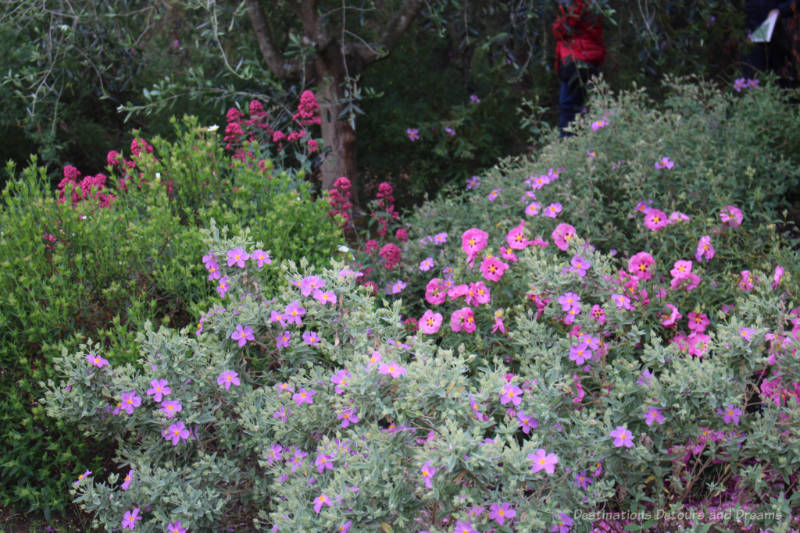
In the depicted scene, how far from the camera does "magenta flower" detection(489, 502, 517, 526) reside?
5.68 feet

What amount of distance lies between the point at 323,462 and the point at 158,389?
Answer: 610 mm

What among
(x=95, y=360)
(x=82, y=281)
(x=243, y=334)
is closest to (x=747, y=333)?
(x=243, y=334)

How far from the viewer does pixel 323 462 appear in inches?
77.2

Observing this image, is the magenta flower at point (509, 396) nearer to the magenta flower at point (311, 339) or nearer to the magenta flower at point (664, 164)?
the magenta flower at point (311, 339)

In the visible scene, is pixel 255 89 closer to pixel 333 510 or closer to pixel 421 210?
pixel 421 210

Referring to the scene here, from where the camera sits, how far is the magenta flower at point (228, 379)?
7.41ft

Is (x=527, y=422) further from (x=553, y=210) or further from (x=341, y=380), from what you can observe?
(x=553, y=210)

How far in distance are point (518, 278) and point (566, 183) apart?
0.71 m

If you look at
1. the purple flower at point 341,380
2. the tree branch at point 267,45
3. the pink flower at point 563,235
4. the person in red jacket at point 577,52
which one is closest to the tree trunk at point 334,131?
the tree branch at point 267,45

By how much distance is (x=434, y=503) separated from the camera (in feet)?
5.99

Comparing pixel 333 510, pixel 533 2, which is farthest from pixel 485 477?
pixel 533 2

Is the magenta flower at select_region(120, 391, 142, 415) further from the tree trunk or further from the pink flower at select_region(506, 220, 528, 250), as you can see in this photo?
the tree trunk

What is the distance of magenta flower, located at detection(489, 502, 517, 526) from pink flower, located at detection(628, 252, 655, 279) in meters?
1.39

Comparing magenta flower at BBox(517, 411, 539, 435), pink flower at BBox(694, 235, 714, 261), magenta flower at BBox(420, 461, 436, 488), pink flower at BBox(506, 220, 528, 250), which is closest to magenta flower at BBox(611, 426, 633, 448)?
magenta flower at BBox(517, 411, 539, 435)
